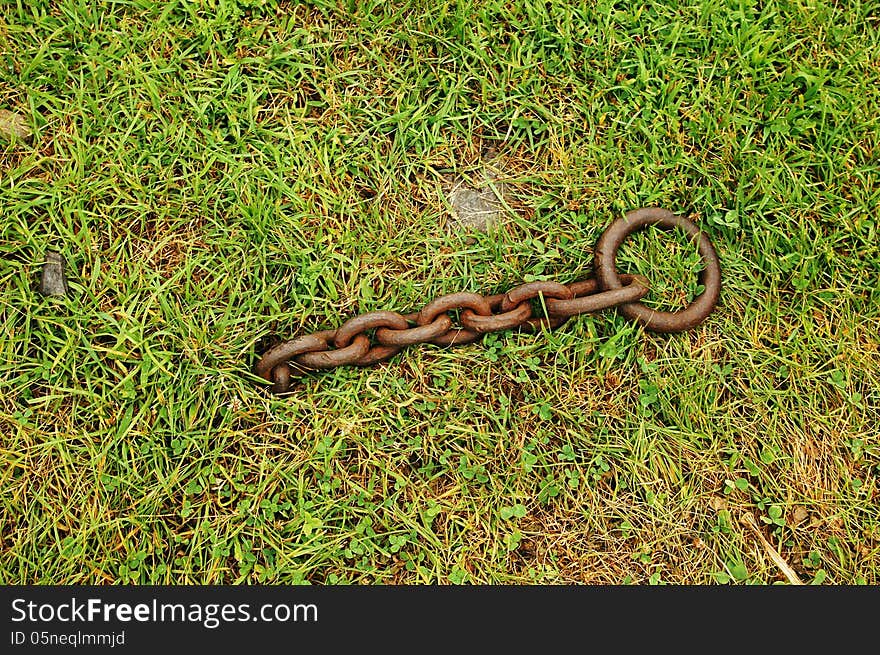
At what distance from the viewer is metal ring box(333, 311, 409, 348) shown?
2.75m

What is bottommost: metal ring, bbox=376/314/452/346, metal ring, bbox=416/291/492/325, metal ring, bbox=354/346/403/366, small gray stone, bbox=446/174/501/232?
metal ring, bbox=354/346/403/366

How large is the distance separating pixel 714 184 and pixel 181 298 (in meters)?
2.17

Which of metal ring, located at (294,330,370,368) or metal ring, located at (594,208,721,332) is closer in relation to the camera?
metal ring, located at (294,330,370,368)

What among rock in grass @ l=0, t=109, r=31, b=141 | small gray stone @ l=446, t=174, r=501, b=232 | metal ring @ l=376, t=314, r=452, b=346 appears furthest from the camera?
small gray stone @ l=446, t=174, r=501, b=232

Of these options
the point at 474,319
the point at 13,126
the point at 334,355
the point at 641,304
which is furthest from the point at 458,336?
the point at 13,126

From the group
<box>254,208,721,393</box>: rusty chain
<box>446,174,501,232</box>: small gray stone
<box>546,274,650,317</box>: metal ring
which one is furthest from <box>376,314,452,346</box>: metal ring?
<box>446,174,501,232</box>: small gray stone

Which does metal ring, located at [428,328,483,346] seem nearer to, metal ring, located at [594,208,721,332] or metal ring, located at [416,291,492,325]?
metal ring, located at [416,291,492,325]

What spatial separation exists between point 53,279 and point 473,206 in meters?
1.62

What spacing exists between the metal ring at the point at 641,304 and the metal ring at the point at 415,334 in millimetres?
650

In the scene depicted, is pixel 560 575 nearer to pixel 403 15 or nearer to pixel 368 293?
pixel 368 293

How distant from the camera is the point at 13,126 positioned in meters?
2.94

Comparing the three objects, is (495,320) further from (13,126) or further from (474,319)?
(13,126)

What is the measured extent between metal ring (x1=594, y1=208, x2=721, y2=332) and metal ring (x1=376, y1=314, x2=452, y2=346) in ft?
2.13

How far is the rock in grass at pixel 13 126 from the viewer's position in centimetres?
294
